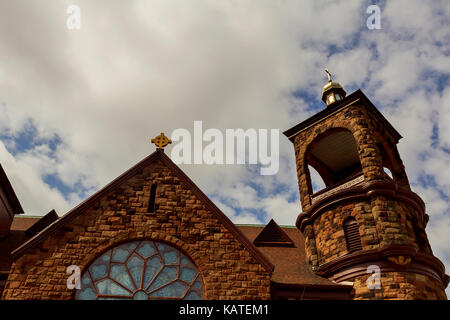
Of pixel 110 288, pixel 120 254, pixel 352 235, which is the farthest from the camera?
pixel 352 235

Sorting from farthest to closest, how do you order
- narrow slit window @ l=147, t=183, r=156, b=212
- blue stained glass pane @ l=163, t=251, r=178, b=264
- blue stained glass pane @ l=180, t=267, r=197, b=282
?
narrow slit window @ l=147, t=183, r=156, b=212, blue stained glass pane @ l=163, t=251, r=178, b=264, blue stained glass pane @ l=180, t=267, r=197, b=282

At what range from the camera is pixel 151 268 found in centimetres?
1096

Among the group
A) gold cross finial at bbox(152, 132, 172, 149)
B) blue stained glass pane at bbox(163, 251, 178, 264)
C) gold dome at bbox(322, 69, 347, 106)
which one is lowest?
blue stained glass pane at bbox(163, 251, 178, 264)

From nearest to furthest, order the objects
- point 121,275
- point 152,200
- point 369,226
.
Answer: point 121,275 < point 152,200 < point 369,226

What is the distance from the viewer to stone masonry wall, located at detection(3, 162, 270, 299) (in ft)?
34.1

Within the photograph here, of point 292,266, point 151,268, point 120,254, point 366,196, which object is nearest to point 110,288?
point 120,254

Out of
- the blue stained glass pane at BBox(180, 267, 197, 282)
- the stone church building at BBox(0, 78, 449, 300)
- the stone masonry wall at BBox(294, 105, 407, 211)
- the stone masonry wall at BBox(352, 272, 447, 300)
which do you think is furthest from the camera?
the stone masonry wall at BBox(294, 105, 407, 211)

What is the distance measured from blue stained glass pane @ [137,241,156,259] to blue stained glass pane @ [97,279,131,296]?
114 centimetres

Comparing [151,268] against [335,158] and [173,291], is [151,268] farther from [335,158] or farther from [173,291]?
[335,158]

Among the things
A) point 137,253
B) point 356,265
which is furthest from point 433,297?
point 137,253

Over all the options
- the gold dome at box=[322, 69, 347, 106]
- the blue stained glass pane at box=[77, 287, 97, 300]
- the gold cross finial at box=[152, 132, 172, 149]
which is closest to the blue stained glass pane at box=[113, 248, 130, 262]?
the blue stained glass pane at box=[77, 287, 97, 300]

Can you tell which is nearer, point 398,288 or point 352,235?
point 398,288

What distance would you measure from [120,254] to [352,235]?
9020mm

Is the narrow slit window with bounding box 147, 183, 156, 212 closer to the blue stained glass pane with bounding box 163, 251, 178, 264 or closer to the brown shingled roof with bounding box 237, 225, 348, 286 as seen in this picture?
the blue stained glass pane with bounding box 163, 251, 178, 264
